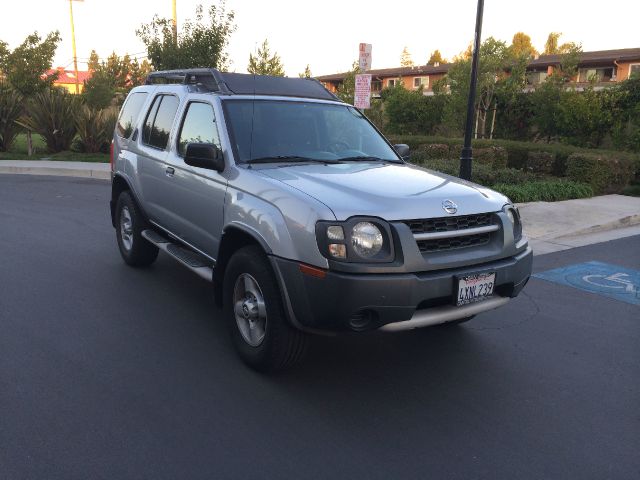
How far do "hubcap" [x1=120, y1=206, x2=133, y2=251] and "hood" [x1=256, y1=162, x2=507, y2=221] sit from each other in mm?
2828

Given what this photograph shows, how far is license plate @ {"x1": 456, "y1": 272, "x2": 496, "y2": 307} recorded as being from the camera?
3.66 m

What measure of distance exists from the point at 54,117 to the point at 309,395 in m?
18.1

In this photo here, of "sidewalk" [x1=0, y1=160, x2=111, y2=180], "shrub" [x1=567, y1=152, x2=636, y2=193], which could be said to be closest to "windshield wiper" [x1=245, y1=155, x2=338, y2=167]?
"shrub" [x1=567, y1=152, x2=636, y2=193]

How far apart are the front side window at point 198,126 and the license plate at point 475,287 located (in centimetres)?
217

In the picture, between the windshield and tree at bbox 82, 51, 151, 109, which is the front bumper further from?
tree at bbox 82, 51, 151, 109

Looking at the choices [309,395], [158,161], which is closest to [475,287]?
[309,395]

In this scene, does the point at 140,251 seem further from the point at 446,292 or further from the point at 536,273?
the point at 536,273

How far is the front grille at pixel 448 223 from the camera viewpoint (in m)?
3.62

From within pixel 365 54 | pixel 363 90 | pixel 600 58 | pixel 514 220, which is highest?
pixel 600 58

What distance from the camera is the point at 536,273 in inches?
273

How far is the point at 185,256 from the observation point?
5121 mm

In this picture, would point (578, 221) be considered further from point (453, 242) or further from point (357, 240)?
point (357, 240)

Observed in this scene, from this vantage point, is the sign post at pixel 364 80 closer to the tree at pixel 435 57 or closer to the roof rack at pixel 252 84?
the roof rack at pixel 252 84

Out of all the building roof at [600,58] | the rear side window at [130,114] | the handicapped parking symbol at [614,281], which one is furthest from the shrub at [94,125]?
the building roof at [600,58]
